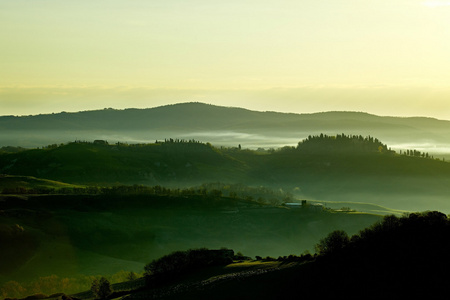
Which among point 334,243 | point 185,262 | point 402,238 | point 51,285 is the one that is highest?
point 402,238

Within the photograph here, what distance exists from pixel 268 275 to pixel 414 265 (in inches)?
809

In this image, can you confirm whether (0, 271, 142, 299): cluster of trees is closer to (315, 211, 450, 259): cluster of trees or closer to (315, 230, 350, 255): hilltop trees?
(315, 230, 350, 255): hilltop trees

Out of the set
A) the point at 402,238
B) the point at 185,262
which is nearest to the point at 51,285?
the point at 185,262

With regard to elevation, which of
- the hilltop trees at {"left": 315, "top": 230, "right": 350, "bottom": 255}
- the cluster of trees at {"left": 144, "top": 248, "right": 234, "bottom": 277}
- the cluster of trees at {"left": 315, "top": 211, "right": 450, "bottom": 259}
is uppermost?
the cluster of trees at {"left": 315, "top": 211, "right": 450, "bottom": 259}

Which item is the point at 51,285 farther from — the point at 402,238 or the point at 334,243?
the point at 402,238

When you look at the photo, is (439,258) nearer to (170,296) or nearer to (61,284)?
(170,296)

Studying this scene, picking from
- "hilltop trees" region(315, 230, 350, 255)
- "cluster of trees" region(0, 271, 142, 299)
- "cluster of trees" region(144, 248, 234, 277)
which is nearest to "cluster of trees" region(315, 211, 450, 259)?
"hilltop trees" region(315, 230, 350, 255)

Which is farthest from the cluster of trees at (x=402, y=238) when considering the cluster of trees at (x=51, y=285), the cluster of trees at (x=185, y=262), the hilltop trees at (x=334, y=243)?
the cluster of trees at (x=51, y=285)

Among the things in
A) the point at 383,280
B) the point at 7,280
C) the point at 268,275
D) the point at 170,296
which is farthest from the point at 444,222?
the point at 7,280

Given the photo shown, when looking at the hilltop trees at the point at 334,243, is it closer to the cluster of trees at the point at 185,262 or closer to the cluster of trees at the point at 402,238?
the cluster of trees at the point at 402,238

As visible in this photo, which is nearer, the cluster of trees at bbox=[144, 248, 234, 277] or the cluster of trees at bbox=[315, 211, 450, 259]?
the cluster of trees at bbox=[315, 211, 450, 259]

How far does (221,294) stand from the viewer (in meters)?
89.1

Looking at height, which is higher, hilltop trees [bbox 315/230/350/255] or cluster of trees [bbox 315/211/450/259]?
cluster of trees [bbox 315/211/450/259]

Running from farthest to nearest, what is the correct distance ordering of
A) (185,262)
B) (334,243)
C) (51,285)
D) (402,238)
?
(51,285) → (185,262) → (334,243) → (402,238)
